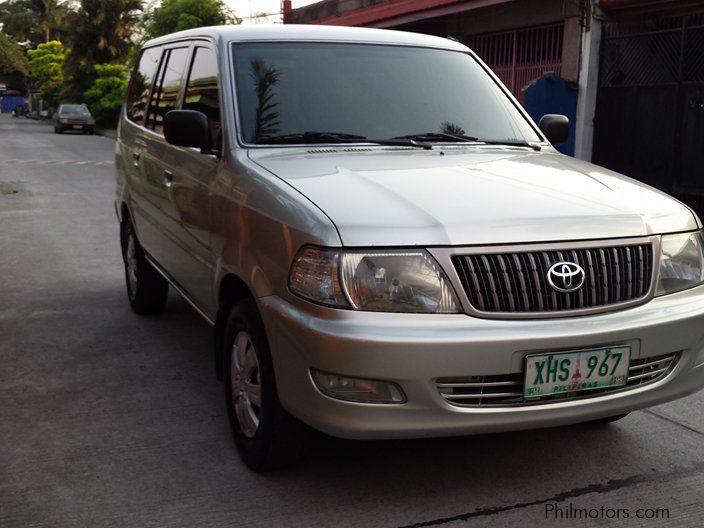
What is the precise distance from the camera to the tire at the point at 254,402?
3.17 meters

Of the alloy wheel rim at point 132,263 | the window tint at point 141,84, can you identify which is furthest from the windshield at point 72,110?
the alloy wheel rim at point 132,263

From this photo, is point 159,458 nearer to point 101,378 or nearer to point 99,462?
point 99,462

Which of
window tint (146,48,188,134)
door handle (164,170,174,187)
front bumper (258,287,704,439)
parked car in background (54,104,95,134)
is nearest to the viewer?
front bumper (258,287,704,439)

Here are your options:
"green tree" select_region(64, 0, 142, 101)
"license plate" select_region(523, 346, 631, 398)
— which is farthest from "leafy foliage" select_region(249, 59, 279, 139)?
"green tree" select_region(64, 0, 142, 101)

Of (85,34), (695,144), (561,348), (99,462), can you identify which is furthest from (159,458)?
(85,34)

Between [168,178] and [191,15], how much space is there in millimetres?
28700

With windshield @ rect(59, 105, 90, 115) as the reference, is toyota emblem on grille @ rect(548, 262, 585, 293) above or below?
above

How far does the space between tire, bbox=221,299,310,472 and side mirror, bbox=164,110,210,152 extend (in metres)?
0.85

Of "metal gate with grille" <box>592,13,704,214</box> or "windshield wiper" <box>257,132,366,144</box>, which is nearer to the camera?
"windshield wiper" <box>257,132,366,144</box>

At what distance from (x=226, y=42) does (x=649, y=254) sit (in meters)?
2.26

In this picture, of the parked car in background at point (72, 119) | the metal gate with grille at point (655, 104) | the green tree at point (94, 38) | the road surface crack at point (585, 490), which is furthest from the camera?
the green tree at point (94, 38)

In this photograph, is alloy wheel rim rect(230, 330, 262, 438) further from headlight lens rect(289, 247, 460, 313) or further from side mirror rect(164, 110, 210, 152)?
side mirror rect(164, 110, 210, 152)

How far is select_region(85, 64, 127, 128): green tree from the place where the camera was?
44125mm

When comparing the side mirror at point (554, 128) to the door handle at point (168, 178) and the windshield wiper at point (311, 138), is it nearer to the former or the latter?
the windshield wiper at point (311, 138)
